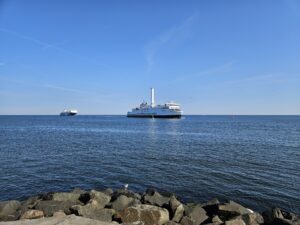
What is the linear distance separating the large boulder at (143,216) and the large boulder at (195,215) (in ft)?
2.93

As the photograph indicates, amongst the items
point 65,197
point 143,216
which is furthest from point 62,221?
point 65,197

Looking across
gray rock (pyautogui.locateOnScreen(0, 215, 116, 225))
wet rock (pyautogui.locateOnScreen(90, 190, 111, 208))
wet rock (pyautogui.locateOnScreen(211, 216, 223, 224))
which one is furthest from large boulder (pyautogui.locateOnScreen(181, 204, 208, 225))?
wet rock (pyautogui.locateOnScreen(90, 190, 111, 208))

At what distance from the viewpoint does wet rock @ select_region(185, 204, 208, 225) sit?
38.9 feet

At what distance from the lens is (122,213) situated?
1122 cm

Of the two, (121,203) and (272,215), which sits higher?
(121,203)

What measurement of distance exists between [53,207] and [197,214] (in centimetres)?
542

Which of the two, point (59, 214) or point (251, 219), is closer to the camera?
point (59, 214)

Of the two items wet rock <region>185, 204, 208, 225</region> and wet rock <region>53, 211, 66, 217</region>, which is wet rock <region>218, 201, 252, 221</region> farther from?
wet rock <region>53, 211, 66, 217</region>

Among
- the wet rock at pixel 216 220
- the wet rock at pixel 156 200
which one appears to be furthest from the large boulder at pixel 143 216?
the wet rock at pixel 156 200

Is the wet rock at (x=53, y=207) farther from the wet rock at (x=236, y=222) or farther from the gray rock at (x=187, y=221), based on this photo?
the wet rock at (x=236, y=222)

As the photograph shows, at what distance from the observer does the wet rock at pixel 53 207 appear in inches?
461

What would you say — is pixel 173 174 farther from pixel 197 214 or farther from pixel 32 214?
pixel 32 214

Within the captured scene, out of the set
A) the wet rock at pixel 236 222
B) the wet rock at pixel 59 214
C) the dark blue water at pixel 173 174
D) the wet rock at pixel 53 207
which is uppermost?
the wet rock at pixel 59 214

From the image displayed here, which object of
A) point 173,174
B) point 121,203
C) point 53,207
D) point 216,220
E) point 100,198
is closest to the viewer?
point 216,220
